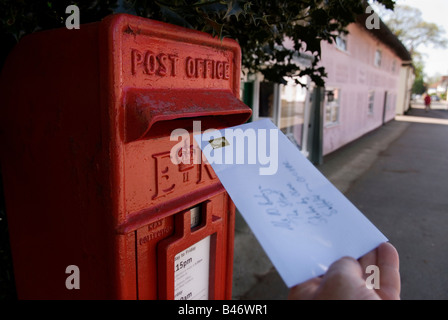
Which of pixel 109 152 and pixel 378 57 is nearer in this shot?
pixel 109 152

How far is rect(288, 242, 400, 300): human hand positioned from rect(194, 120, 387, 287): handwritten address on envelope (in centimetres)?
2

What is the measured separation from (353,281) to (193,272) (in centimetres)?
91

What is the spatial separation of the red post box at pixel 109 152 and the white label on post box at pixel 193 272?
0.01m

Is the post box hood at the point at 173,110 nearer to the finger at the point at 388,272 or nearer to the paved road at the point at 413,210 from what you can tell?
the finger at the point at 388,272

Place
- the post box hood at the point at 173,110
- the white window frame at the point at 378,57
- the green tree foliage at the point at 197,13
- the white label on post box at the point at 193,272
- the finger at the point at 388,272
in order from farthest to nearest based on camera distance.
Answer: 1. the white window frame at the point at 378,57
2. the white label on post box at the point at 193,272
3. the green tree foliage at the point at 197,13
4. the post box hood at the point at 173,110
5. the finger at the point at 388,272

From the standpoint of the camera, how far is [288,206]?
2.96 feet

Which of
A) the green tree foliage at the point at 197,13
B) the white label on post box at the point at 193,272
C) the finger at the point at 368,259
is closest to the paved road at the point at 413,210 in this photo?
the white label on post box at the point at 193,272

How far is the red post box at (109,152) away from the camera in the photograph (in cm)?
104

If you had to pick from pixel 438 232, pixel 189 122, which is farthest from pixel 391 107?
pixel 189 122

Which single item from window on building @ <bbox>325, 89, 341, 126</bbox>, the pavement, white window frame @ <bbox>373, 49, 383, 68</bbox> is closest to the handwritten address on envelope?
the pavement

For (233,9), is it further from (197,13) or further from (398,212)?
(398,212)

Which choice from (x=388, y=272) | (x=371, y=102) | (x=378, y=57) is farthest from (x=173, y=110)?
(x=378, y=57)
